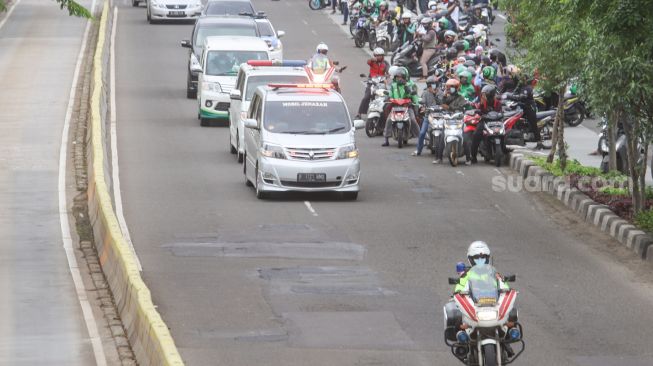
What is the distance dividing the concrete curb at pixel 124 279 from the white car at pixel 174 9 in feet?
89.2

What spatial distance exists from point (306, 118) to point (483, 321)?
43.8 feet

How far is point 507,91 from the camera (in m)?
33.3

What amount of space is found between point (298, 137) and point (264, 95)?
1601 millimetres

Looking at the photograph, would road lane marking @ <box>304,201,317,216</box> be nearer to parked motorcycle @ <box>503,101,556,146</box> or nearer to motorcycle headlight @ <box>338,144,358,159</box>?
motorcycle headlight @ <box>338,144,358,159</box>

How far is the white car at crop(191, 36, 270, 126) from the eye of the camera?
1412 inches

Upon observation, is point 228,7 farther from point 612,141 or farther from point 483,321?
point 483,321

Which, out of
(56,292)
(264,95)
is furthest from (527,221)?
Result: (56,292)

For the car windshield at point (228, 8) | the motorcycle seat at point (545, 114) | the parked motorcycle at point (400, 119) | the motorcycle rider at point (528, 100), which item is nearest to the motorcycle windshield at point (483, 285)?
the motorcycle rider at point (528, 100)

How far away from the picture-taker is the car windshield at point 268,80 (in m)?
31.7

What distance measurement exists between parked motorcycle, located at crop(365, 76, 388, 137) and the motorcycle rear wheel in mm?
19554

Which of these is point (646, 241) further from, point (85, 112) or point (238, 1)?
point (238, 1)

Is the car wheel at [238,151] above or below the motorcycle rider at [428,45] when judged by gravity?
below

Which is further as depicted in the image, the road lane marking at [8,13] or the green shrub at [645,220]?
the road lane marking at [8,13]

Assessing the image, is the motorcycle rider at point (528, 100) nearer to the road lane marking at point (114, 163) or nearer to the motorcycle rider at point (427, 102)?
the motorcycle rider at point (427, 102)
